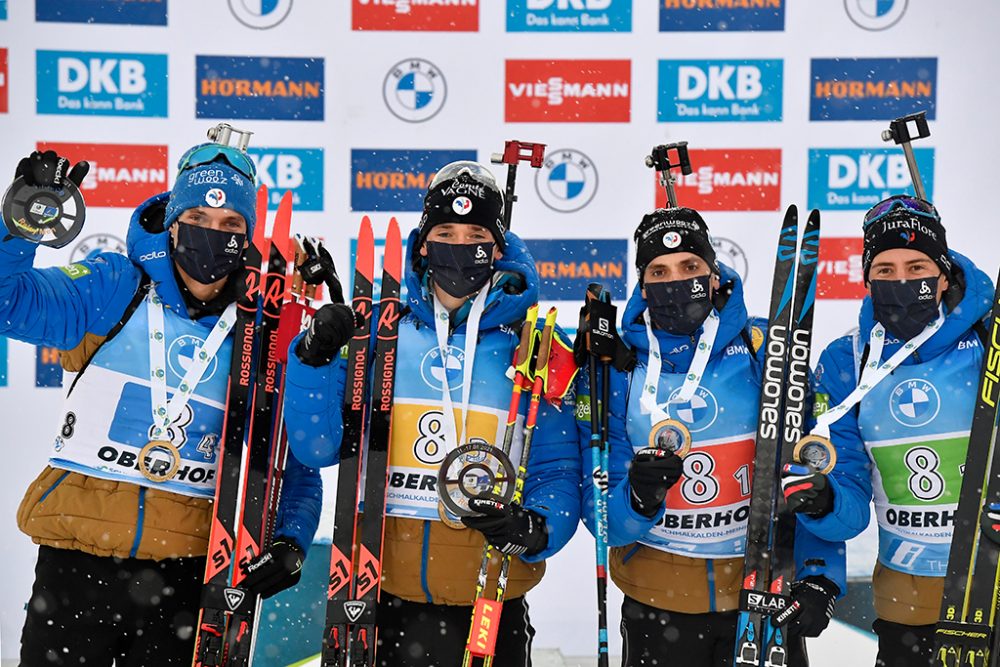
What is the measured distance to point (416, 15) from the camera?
4.92 metres

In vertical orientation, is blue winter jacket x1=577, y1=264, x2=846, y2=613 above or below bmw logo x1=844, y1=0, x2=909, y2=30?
below

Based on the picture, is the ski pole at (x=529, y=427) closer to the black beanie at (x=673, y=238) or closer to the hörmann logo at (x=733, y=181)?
the black beanie at (x=673, y=238)

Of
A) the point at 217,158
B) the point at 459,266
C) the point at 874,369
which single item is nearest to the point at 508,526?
the point at 459,266

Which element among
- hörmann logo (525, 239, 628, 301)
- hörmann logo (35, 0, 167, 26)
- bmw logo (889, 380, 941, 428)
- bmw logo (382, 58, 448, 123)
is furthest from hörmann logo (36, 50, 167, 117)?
bmw logo (889, 380, 941, 428)

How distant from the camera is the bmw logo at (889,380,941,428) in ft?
9.79

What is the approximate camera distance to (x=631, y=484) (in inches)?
111

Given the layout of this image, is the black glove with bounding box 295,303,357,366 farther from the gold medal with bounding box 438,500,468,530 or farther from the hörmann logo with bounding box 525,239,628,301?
the hörmann logo with bounding box 525,239,628,301

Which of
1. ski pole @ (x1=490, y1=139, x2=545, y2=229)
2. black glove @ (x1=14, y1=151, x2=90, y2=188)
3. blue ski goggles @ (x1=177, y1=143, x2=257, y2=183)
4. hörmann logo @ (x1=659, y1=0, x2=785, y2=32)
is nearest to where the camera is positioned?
black glove @ (x1=14, y1=151, x2=90, y2=188)

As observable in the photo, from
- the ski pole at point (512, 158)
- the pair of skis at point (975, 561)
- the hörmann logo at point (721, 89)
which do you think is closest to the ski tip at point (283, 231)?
the ski pole at point (512, 158)

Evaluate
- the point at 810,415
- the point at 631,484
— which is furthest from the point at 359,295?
the point at 810,415

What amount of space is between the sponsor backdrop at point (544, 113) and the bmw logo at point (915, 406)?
6.83 ft

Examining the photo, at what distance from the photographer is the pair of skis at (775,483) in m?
2.94

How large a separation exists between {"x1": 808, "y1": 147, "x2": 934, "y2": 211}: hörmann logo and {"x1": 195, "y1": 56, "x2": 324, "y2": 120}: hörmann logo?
2588 millimetres

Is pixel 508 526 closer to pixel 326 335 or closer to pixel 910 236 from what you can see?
pixel 326 335
